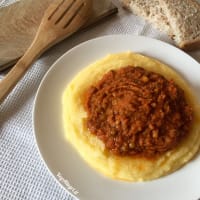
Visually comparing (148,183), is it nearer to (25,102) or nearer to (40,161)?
(40,161)

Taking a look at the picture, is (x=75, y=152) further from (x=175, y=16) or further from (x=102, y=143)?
(x=175, y=16)

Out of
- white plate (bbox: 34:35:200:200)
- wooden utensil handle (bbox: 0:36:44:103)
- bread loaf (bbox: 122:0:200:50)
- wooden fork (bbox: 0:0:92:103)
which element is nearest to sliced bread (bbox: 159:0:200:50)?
bread loaf (bbox: 122:0:200:50)

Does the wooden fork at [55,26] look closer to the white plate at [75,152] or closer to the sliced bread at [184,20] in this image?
the white plate at [75,152]

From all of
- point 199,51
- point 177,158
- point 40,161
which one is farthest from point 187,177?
point 199,51

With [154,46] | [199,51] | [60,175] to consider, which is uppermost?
[60,175]

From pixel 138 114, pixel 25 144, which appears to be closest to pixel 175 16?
pixel 138 114

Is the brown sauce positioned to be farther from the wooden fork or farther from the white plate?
the wooden fork
